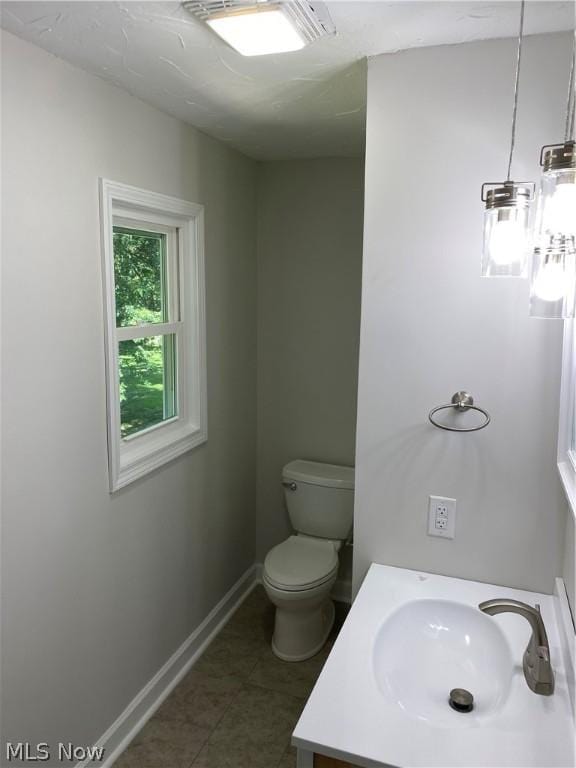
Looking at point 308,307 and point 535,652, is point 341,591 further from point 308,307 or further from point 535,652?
point 535,652

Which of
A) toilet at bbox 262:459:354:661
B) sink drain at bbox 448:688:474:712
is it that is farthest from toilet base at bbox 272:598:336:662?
sink drain at bbox 448:688:474:712

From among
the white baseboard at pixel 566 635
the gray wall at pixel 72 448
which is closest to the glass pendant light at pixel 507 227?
the white baseboard at pixel 566 635

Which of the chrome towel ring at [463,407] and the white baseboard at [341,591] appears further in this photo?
Result: the white baseboard at [341,591]

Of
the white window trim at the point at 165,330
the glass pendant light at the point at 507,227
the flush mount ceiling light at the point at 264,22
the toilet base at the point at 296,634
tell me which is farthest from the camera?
the toilet base at the point at 296,634

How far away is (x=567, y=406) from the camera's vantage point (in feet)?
5.18

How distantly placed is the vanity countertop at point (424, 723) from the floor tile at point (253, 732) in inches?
40.5

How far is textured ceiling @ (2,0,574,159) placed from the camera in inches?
54.5

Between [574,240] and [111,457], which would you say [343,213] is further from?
[574,240]

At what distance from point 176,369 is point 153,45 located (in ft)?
4.46

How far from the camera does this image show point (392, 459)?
1.83 m

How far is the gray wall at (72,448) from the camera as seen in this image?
63.9 inches

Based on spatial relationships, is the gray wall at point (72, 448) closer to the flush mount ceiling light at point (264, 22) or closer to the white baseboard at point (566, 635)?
the flush mount ceiling light at point (264, 22)

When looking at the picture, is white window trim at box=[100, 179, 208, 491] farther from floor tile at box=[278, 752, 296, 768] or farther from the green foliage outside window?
floor tile at box=[278, 752, 296, 768]

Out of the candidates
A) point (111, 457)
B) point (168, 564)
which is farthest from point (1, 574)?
point (168, 564)
